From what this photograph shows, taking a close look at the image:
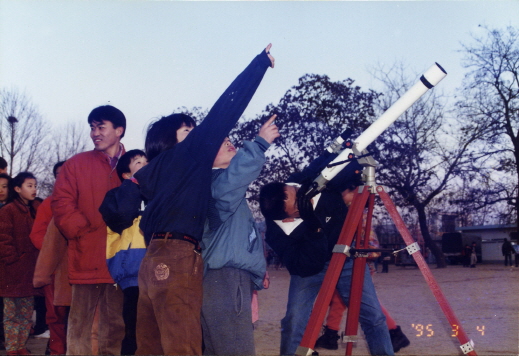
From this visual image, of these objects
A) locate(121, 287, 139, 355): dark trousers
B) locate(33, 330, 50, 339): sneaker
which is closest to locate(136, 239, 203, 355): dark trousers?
locate(121, 287, 139, 355): dark trousers

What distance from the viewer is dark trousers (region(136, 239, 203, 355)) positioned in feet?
7.18

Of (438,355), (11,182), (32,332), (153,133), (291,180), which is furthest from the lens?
(32,332)

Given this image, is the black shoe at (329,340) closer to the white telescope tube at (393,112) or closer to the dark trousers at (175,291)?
the white telescope tube at (393,112)

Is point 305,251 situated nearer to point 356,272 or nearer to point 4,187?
point 356,272

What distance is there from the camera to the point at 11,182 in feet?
17.9

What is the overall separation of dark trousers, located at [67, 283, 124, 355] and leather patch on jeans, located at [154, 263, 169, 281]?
1.41m

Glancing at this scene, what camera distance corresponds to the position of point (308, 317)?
3588 mm

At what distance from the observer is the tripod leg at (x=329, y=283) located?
296cm

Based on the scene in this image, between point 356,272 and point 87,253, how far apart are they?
5.80ft

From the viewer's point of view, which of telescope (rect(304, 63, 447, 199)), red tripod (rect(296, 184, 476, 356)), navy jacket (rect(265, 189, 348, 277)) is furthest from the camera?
navy jacket (rect(265, 189, 348, 277))

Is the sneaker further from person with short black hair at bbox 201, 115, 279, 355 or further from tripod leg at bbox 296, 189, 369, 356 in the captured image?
person with short black hair at bbox 201, 115, 279, 355

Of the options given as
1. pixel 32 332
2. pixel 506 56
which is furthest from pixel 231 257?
pixel 506 56

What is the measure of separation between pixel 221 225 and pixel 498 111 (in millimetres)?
24096

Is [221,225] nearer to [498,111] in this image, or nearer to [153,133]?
[153,133]
